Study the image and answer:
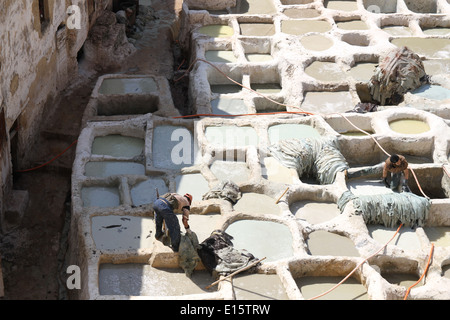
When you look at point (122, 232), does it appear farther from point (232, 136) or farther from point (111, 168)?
point (232, 136)

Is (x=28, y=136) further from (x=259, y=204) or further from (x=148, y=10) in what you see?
(x=148, y=10)

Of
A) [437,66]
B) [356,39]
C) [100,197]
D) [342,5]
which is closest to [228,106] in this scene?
[100,197]

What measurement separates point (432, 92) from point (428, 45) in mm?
2230

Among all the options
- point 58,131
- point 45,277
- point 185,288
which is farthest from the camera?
point 58,131

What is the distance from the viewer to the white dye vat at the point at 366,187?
13109mm

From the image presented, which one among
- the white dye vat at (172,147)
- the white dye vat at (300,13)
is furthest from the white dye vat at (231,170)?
the white dye vat at (300,13)

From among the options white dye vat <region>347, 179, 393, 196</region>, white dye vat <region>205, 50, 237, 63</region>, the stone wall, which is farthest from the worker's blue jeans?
white dye vat <region>205, 50, 237, 63</region>

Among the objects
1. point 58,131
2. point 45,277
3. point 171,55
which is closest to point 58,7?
point 58,131

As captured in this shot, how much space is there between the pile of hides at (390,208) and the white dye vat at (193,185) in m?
2.18

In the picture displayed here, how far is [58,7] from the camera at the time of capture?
15320mm

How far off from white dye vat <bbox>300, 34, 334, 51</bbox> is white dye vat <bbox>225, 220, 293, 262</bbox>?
6235mm

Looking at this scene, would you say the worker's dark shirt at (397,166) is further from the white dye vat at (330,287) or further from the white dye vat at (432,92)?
the white dye vat at (432,92)

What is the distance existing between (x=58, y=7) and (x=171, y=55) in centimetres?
362

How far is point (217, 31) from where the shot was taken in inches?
703
